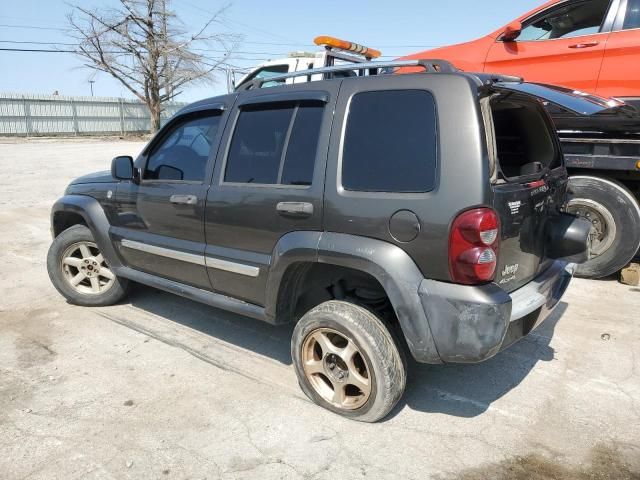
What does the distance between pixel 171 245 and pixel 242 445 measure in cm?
162

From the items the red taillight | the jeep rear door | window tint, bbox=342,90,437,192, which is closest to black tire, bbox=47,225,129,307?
the jeep rear door

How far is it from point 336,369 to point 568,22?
15.8 ft

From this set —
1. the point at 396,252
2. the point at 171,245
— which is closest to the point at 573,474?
the point at 396,252

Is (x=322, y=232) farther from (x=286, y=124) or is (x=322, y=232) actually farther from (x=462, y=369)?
(x=462, y=369)

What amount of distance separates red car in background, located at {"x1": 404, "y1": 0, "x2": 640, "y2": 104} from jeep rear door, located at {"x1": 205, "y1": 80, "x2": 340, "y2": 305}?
142 inches

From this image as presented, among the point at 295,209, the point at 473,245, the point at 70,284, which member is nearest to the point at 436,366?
the point at 473,245

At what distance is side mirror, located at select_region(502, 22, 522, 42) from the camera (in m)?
5.55

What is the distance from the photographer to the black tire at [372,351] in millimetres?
2701

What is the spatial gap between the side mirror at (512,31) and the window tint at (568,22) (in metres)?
0.19

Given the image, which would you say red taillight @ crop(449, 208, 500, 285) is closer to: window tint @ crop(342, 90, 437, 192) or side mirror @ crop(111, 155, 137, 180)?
window tint @ crop(342, 90, 437, 192)

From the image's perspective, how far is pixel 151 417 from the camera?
296 centimetres

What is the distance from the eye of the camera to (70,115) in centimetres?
3216

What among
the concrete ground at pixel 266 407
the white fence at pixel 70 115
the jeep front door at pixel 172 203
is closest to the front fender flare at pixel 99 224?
the jeep front door at pixel 172 203

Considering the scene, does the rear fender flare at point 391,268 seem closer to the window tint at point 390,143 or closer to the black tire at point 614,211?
the window tint at point 390,143
